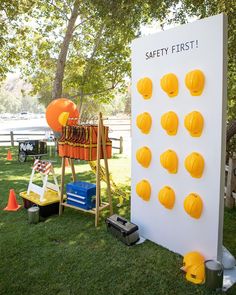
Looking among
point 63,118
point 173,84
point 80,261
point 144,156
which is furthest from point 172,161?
point 63,118

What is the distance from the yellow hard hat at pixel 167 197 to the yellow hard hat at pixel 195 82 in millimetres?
1454

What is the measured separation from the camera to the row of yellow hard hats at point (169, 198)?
3779mm

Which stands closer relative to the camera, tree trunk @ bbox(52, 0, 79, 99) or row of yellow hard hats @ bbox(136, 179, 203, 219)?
row of yellow hard hats @ bbox(136, 179, 203, 219)

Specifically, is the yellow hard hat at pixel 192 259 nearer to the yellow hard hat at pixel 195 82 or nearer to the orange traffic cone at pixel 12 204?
the yellow hard hat at pixel 195 82

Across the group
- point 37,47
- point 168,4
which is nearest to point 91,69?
point 37,47

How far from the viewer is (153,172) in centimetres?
442

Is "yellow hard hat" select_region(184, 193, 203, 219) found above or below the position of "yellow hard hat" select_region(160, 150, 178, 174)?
below

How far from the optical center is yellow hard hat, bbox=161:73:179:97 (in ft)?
12.8

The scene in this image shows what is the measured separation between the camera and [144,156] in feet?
14.5

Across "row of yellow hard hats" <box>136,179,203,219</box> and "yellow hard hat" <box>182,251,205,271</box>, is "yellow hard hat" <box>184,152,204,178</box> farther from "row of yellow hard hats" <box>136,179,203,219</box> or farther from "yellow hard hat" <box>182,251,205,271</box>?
"yellow hard hat" <box>182,251,205,271</box>

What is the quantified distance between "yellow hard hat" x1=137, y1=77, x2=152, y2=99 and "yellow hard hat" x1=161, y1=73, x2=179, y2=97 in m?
0.30

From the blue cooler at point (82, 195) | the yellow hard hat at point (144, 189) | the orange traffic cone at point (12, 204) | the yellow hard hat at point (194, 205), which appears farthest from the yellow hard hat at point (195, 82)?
the orange traffic cone at point (12, 204)

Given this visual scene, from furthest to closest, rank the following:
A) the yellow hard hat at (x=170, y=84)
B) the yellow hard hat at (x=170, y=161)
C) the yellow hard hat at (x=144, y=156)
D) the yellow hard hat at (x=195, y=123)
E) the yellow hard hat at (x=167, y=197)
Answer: the yellow hard hat at (x=144, y=156), the yellow hard hat at (x=167, y=197), the yellow hard hat at (x=170, y=161), the yellow hard hat at (x=170, y=84), the yellow hard hat at (x=195, y=123)

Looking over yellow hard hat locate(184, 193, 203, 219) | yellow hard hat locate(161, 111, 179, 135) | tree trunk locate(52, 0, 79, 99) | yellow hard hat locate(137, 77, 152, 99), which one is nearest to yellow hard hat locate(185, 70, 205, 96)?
yellow hard hat locate(161, 111, 179, 135)
